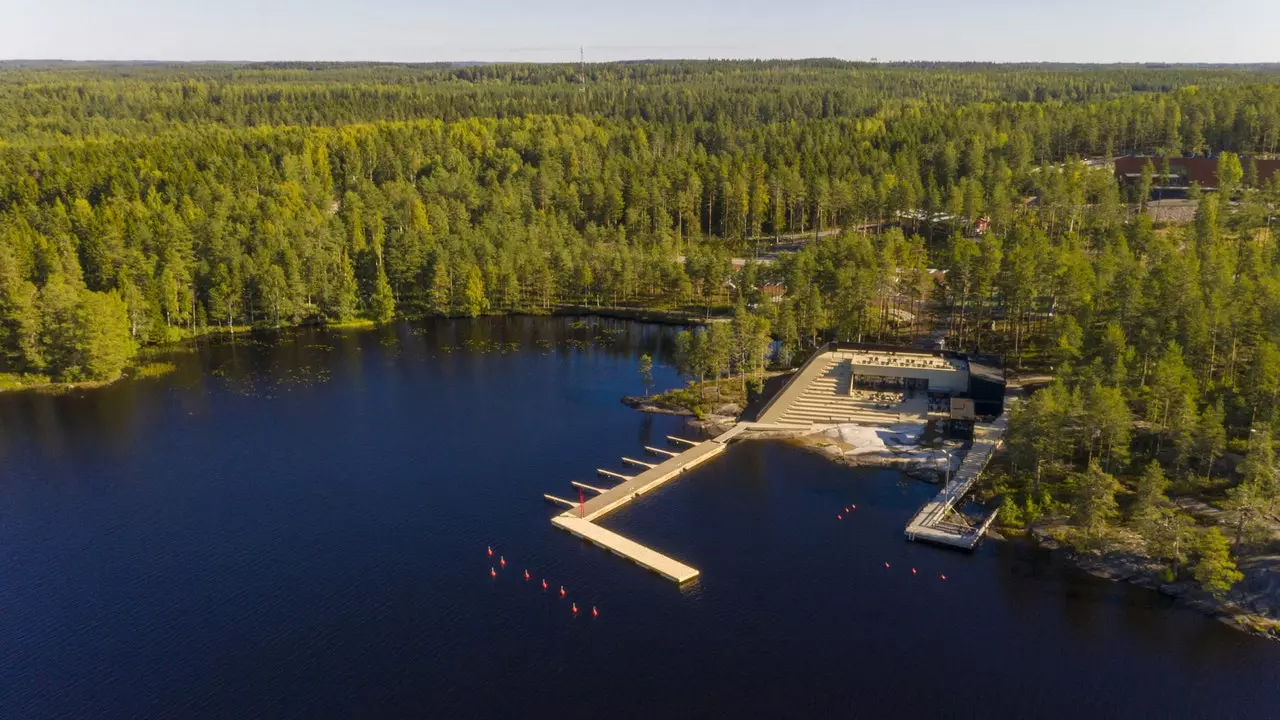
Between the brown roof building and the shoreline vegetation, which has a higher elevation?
the brown roof building

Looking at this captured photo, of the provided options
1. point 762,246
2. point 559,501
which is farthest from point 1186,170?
point 559,501

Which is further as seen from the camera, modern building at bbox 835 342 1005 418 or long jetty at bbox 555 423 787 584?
modern building at bbox 835 342 1005 418

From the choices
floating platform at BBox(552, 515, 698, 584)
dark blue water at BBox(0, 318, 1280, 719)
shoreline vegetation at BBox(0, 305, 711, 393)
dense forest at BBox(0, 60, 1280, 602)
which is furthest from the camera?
shoreline vegetation at BBox(0, 305, 711, 393)

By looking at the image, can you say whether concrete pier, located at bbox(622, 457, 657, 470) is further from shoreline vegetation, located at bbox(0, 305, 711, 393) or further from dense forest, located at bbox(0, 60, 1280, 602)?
shoreline vegetation, located at bbox(0, 305, 711, 393)

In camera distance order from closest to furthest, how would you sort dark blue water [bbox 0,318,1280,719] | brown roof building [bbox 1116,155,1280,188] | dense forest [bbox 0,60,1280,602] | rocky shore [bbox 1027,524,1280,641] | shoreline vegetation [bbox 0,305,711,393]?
1. dark blue water [bbox 0,318,1280,719]
2. rocky shore [bbox 1027,524,1280,641]
3. dense forest [bbox 0,60,1280,602]
4. shoreline vegetation [bbox 0,305,711,393]
5. brown roof building [bbox 1116,155,1280,188]

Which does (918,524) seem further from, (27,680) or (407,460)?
(27,680)

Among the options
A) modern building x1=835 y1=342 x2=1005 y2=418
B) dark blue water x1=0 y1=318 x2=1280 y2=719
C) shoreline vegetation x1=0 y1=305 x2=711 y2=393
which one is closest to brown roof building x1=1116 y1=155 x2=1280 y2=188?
modern building x1=835 y1=342 x2=1005 y2=418

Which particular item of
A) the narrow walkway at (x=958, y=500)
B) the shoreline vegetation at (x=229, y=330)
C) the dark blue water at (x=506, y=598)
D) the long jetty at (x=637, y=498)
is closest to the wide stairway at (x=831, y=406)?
the long jetty at (x=637, y=498)

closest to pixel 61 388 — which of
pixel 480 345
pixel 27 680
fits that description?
pixel 480 345
